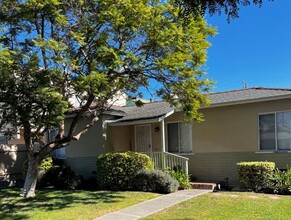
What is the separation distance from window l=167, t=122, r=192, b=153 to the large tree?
11.4 feet

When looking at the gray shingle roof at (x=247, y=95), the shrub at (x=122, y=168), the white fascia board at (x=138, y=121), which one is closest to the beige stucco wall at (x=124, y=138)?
the white fascia board at (x=138, y=121)

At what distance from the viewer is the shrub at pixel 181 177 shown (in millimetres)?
14773

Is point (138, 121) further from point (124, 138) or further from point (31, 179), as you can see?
point (31, 179)

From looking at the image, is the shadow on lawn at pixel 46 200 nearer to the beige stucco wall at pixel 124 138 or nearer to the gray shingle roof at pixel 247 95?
the beige stucco wall at pixel 124 138

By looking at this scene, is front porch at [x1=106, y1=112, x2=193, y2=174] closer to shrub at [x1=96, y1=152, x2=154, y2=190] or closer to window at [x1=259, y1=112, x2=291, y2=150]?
shrub at [x1=96, y1=152, x2=154, y2=190]

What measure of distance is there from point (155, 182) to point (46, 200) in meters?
4.19

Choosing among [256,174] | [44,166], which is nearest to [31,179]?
[44,166]

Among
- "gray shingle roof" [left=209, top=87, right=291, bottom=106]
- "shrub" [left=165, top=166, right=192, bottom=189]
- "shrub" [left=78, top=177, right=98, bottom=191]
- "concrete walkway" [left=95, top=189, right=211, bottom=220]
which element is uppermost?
"gray shingle roof" [left=209, top=87, right=291, bottom=106]

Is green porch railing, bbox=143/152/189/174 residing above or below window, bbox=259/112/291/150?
below

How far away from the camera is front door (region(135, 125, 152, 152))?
19.0m

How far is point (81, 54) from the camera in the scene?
41.5 ft

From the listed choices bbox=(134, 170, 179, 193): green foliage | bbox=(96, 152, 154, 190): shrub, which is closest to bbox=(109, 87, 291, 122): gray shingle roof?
bbox=(96, 152, 154, 190): shrub

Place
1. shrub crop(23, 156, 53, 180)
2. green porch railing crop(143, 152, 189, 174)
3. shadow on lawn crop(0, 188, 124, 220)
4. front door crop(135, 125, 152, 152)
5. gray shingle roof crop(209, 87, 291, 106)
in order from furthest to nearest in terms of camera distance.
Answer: front door crop(135, 125, 152, 152)
shrub crop(23, 156, 53, 180)
green porch railing crop(143, 152, 189, 174)
gray shingle roof crop(209, 87, 291, 106)
shadow on lawn crop(0, 188, 124, 220)

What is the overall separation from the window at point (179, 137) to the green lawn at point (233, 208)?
505 cm
